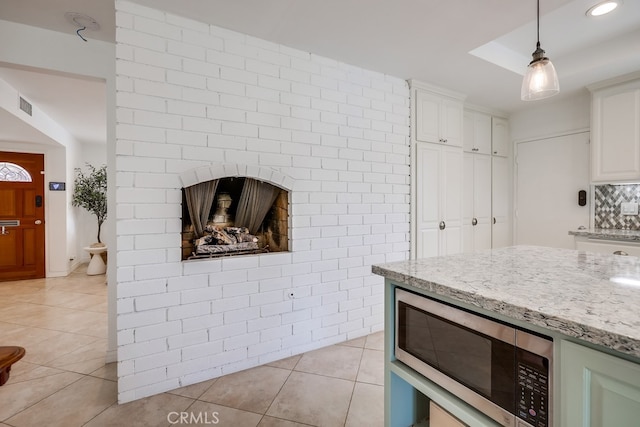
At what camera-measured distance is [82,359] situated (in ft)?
7.72

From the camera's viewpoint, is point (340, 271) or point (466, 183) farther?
point (466, 183)

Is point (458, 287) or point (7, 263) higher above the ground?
point (458, 287)

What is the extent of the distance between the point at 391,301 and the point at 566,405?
0.61m

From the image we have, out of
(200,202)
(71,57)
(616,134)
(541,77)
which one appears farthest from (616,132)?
(71,57)

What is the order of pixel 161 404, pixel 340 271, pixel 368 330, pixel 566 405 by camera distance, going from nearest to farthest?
pixel 566 405, pixel 161 404, pixel 340 271, pixel 368 330

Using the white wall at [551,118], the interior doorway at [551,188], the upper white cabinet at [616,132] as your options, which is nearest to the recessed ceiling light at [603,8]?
the upper white cabinet at [616,132]

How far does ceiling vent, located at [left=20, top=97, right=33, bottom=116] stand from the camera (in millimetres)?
3504

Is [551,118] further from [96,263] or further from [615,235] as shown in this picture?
[96,263]

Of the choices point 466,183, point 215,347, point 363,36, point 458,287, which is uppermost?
point 363,36

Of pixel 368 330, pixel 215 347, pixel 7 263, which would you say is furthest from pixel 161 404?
pixel 7 263

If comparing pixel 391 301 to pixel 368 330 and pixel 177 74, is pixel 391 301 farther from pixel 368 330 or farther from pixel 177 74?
pixel 177 74

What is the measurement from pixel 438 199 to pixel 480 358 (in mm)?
2498

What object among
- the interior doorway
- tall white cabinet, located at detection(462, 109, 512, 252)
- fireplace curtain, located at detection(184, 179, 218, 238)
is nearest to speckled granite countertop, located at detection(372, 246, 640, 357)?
fireplace curtain, located at detection(184, 179, 218, 238)

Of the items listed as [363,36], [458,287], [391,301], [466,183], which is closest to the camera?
[458,287]
